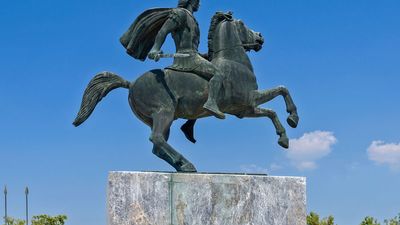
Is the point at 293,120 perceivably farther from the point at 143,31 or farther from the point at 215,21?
the point at 143,31

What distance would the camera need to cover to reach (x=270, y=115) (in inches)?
320

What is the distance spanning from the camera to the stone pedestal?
22.2 feet

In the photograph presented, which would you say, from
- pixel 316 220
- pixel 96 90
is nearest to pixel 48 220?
pixel 316 220

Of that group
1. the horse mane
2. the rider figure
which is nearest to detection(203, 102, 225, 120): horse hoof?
the rider figure

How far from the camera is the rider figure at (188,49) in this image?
24.2 feet

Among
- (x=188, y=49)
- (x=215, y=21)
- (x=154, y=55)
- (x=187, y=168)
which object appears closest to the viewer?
(x=187, y=168)

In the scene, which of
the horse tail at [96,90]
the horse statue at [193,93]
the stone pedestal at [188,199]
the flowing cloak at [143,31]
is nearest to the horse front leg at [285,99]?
the horse statue at [193,93]

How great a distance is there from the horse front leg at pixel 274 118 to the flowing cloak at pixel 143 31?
152 cm

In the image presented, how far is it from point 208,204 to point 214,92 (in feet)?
4.43

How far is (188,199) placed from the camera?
680 centimetres

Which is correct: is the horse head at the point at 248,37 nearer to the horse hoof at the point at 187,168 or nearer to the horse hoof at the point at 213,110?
the horse hoof at the point at 213,110

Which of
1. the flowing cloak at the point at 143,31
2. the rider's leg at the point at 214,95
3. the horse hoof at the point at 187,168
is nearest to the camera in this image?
the horse hoof at the point at 187,168

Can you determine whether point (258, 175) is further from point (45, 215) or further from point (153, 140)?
point (45, 215)

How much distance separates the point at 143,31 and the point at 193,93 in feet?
3.54
